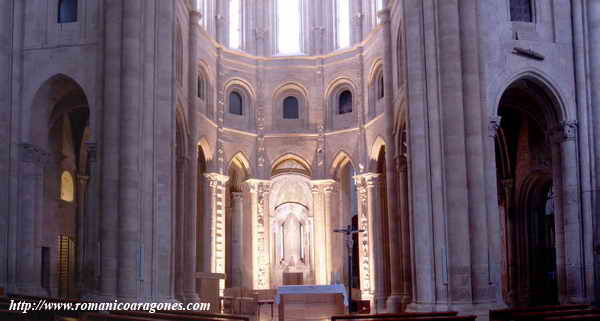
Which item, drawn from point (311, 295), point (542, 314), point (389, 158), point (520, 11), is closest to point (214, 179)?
point (389, 158)

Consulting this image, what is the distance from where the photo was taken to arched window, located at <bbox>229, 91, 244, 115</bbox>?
42000mm

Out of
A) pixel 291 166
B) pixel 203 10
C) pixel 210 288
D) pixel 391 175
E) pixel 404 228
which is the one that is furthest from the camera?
pixel 291 166

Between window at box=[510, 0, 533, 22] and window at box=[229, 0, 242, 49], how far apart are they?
60.3 ft

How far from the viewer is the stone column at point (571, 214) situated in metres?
26.3

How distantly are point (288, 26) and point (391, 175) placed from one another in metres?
14.6

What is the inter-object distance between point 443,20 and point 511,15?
3.72 m

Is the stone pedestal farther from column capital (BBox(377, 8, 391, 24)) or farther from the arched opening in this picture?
column capital (BBox(377, 8, 391, 24))

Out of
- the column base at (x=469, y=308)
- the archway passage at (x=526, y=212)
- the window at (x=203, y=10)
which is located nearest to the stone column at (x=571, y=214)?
the column base at (x=469, y=308)

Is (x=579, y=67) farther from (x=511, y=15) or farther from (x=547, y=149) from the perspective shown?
(x=547, y=149)

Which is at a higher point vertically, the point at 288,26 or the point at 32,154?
the point at 288,26

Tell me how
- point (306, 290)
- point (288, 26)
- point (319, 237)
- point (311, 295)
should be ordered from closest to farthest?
point (306, 290) < point (311, 295) < point (319, 237) < point (288, 26)

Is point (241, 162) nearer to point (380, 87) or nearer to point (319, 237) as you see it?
point (319, 237)

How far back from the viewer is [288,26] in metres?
44.5

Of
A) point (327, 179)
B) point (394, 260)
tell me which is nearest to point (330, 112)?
point (327, 179)
